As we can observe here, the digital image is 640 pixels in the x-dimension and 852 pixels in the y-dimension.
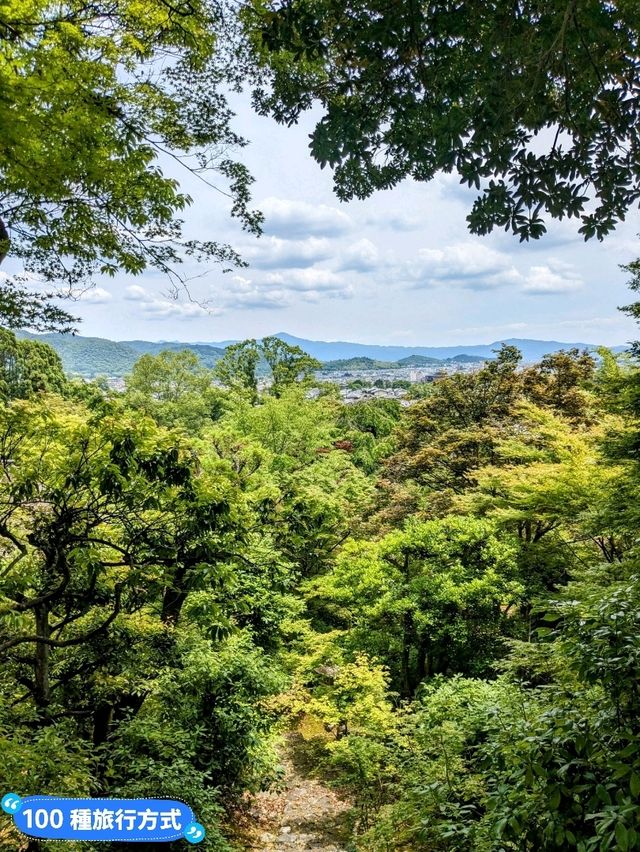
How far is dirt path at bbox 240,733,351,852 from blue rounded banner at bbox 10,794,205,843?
3.77 metres

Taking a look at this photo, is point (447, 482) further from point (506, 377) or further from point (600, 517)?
point (600, 517)

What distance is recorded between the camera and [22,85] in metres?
3.24

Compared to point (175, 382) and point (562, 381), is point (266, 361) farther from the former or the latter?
point (562, 381)

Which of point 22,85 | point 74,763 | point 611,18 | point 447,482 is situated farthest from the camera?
point 447,482

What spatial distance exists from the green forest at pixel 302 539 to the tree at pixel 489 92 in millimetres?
17

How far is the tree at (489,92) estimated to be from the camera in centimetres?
245

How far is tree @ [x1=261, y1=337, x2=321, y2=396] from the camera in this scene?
81.8 feet

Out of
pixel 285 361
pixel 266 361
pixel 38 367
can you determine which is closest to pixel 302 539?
pixel 285 361

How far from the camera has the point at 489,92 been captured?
2.57 metres

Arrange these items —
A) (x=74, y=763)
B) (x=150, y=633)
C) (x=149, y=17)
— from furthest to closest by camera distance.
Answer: (x=150, y=633), (x=149, y=17), (x=74, y=763)

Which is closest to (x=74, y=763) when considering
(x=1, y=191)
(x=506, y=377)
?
(x=1, y=191)

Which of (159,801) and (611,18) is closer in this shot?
(611,18)

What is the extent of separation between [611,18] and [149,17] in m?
3.87

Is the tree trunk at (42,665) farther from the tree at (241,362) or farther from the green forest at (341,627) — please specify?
the tree at (241,362)
